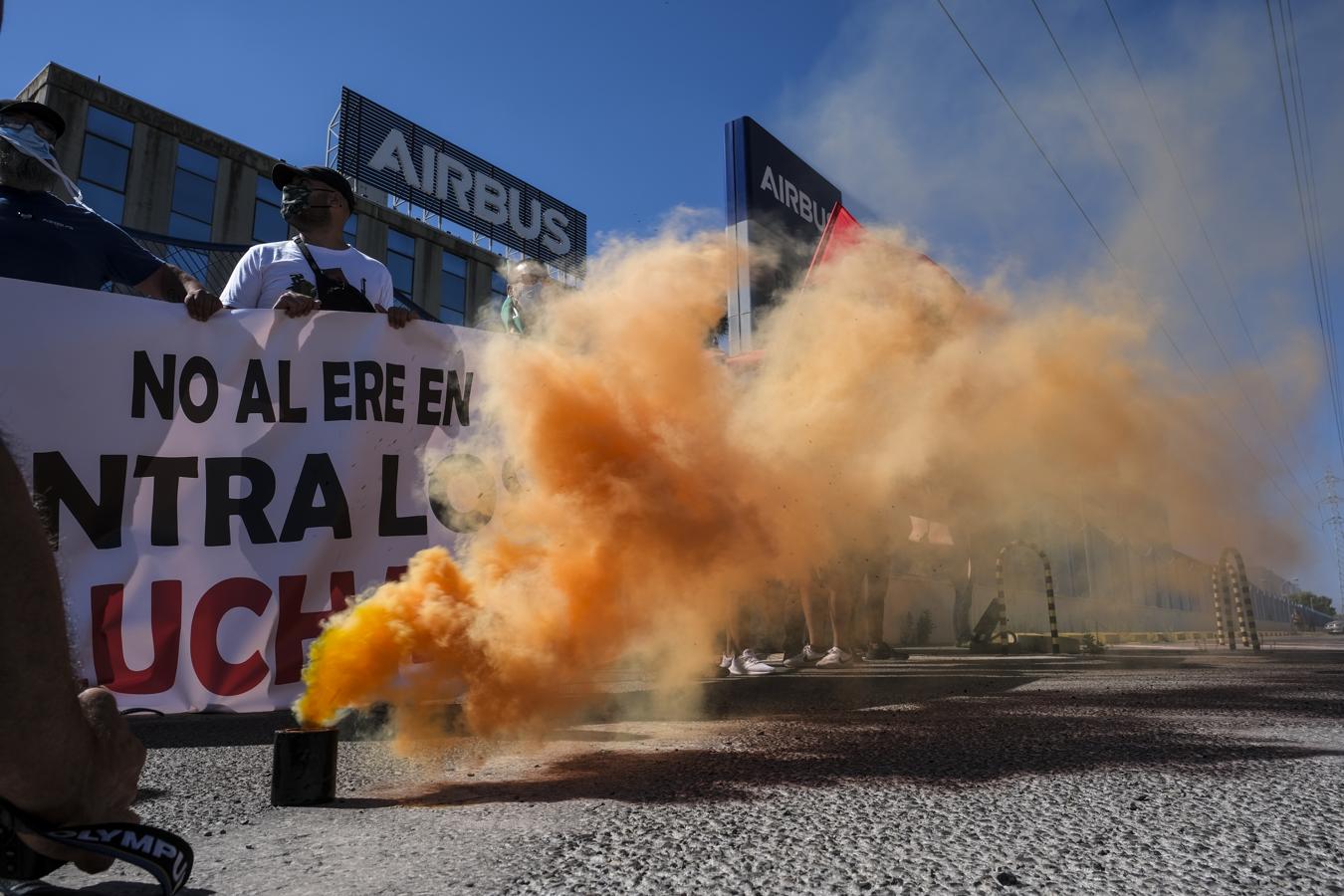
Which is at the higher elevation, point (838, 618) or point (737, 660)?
point (838, 618)

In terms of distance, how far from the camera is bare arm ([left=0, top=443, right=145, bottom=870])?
1.31 metres

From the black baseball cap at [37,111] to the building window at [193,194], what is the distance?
18.9 meters

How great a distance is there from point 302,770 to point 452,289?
27.2 m

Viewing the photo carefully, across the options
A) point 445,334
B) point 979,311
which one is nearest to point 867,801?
point 445,334

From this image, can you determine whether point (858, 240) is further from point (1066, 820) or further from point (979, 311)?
point (1066, 820)

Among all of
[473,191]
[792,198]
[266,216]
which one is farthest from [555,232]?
[792,198]

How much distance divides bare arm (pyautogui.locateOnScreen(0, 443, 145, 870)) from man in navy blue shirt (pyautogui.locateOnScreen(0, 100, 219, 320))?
3.61m

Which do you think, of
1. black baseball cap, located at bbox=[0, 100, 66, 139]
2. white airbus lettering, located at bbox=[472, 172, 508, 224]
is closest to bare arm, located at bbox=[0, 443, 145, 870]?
black baseball cap, located at bbox=[0, 100, 66, 139]

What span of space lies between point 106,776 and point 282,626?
2.96 metres

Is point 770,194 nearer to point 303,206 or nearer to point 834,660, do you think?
point 834,660

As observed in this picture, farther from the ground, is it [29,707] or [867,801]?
[29,707]

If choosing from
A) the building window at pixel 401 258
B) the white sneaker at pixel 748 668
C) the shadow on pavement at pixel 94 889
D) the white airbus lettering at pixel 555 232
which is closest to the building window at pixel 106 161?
the building window at pixel 401 258

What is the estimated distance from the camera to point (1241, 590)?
12.5 meters

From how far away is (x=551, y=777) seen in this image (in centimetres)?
279
